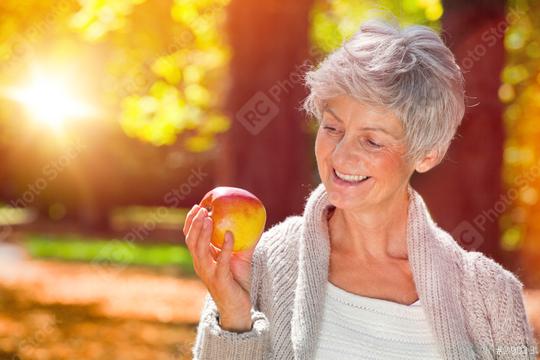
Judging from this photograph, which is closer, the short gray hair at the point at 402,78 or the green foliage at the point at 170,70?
the short gray hair at the point at 402,78

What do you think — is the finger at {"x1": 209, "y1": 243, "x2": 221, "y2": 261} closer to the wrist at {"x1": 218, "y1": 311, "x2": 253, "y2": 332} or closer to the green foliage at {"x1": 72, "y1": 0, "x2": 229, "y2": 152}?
the wrist at {"x1": 218, "y1": 311, "x2": 253, "y2": 332}

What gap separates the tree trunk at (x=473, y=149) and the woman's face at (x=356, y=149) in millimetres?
4738

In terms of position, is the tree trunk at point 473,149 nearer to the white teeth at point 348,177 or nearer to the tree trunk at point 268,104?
the tree trunk at point 268,104

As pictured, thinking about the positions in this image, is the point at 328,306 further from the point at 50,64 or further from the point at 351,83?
the point at 50,64

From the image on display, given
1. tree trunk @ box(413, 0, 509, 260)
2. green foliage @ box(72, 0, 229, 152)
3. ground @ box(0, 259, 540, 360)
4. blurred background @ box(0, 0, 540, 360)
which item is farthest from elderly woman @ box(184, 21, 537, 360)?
green foliage @ box(72, 0, 229, 152)

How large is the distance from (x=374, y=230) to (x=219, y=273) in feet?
1.93

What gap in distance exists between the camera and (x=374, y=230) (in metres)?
2.73

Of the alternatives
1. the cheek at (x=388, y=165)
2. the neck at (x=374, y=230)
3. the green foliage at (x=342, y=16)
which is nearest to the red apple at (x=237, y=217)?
the neck at (x=374, y=230)

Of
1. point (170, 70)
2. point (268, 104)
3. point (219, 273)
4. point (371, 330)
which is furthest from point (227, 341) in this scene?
point (170, 70)


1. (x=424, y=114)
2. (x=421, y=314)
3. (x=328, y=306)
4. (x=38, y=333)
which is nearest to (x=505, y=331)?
(x=421, y=314)

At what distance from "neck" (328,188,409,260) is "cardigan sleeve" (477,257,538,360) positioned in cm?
31

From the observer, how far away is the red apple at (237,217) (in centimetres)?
261

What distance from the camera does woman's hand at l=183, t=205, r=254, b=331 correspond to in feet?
7.75

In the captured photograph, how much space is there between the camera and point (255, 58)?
25.7 feet
